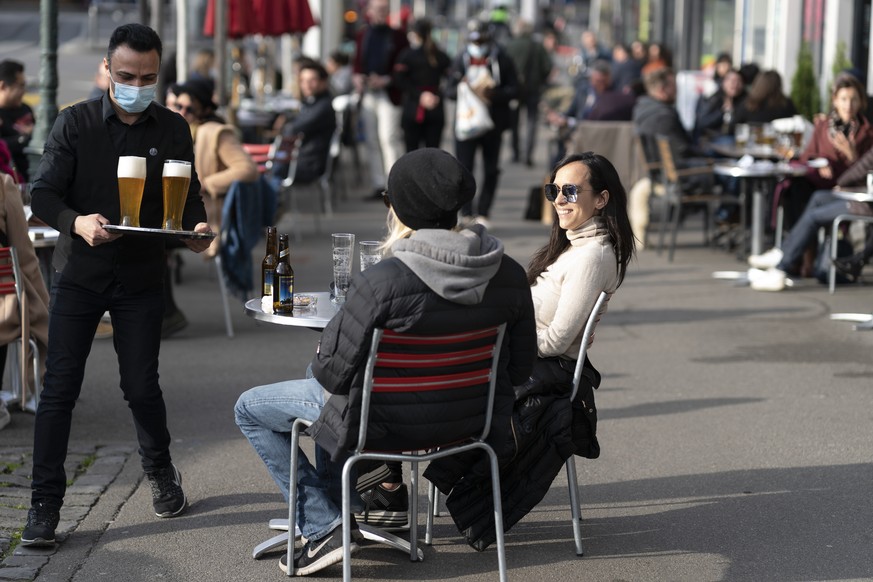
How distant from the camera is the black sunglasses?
526 cm

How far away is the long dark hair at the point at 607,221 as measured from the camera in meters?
5.26

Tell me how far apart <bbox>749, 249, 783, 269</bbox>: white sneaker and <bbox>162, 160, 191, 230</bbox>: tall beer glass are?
7491 millimetres

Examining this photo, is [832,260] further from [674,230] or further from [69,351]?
[69,351]

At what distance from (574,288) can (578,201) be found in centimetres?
38

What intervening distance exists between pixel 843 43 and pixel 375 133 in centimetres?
555

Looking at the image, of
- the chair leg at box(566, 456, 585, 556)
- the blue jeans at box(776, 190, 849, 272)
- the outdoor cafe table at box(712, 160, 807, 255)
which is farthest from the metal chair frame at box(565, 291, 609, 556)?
the outdoor cafe table at box(712, 160, 807, 255)

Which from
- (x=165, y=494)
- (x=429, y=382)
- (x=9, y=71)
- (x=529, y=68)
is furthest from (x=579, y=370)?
(x=529, y=68)

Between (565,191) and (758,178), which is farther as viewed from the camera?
(758,178)

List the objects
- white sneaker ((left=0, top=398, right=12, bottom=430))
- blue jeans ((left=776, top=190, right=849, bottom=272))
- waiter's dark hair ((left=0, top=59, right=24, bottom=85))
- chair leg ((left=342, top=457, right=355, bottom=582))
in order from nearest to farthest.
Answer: chair leg ((left=342, top=457, right=355, bottom=582))
white sneaker ((left=0, top=398, right=12, bottom=430))
waiter's dark hair ((left=0, top=59, right=24, bottom=85))
blue jeans ((left=776, top=190, right=849, bottom=272))

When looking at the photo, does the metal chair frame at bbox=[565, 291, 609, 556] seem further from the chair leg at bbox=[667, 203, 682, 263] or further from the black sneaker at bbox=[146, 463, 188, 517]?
the chair leg at bbox=[667, 203, 682, 263]

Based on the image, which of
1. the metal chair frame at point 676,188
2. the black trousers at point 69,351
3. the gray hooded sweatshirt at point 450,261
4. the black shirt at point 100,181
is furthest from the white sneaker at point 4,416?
the metal chair frame at point 676,188

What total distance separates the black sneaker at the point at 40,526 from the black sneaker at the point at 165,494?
1.54ft

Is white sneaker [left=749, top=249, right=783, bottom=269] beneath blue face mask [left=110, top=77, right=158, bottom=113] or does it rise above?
beneath

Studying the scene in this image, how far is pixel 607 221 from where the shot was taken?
17.3 ft
